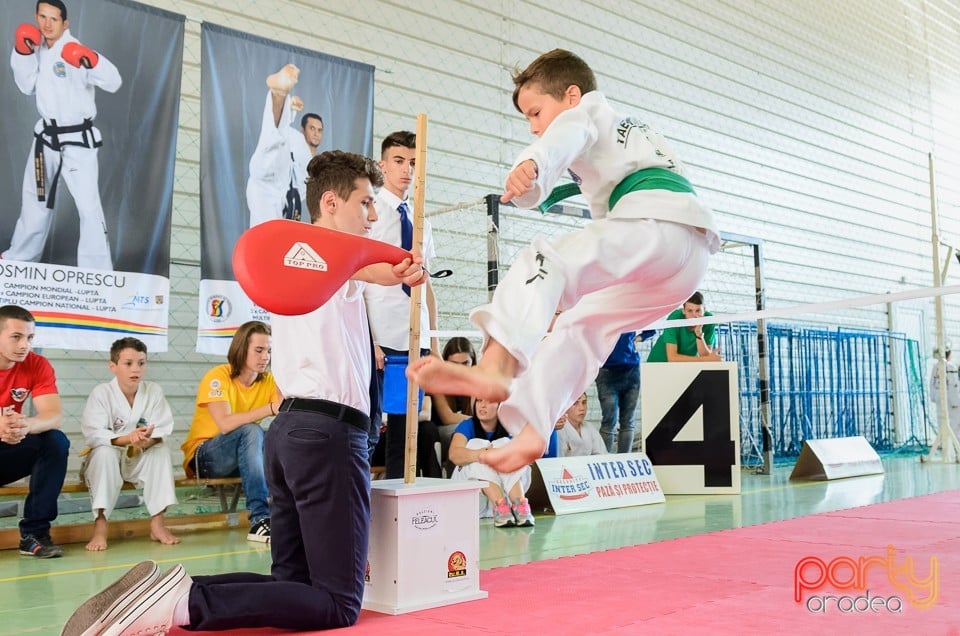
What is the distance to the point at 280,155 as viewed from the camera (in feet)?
18.5

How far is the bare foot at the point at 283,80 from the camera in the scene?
Result: 5645mm

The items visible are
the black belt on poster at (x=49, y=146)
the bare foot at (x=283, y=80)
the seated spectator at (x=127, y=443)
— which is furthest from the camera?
the bare foot at (x=283, y=80)

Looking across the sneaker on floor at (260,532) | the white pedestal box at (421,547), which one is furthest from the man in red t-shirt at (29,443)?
the white pedestal box at (421,547)

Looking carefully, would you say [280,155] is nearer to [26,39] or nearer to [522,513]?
[26,39]

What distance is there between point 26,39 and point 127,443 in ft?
7.21

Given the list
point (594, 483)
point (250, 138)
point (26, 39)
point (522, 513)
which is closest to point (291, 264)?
point (522, 513)

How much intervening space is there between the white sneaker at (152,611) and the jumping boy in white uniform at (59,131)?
284 centimetres

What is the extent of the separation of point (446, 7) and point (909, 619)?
5.99 meters

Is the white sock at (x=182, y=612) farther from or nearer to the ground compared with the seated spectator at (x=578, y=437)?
nearer to the ground

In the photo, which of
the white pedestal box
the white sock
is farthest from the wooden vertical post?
the white sock

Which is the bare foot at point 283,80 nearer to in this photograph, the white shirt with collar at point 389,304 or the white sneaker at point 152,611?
the white shirt with collar at point 389,304

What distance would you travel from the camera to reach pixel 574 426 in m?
6.37

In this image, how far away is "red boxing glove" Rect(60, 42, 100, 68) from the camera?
4902 mm

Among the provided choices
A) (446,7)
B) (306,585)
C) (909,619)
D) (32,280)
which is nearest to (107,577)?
(306,585)
